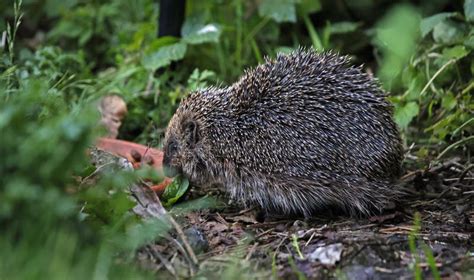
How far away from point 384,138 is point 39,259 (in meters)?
2.44

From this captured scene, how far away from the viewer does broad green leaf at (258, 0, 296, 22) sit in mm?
7953

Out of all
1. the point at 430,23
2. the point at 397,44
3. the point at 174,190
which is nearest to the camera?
the point at 174,190

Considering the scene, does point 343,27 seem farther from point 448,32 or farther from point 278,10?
point 448,32

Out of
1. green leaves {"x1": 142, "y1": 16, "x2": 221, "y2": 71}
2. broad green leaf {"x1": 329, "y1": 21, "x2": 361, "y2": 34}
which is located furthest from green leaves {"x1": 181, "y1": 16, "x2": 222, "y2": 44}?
broad green leaf {"x1": 329, "y1": 21, "x2": 361, "y2": 34}

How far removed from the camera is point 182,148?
18.9 ft

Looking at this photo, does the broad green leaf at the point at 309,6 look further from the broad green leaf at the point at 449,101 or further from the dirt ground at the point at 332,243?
the dirt ground at the point at 332,243

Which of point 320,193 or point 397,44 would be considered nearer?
point 320,193

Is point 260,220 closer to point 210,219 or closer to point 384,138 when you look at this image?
point 210,219

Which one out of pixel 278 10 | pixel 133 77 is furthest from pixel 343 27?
pixel 133 77

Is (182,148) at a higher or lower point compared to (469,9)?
lower

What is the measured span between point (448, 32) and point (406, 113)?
803mm

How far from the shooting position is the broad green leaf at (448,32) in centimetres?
665

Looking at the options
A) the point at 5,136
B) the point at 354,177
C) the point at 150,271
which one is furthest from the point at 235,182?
the point at 5,136

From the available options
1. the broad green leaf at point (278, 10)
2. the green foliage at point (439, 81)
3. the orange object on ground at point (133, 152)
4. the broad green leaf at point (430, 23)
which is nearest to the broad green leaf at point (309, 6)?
the broad green leaf at point (278, 10)
